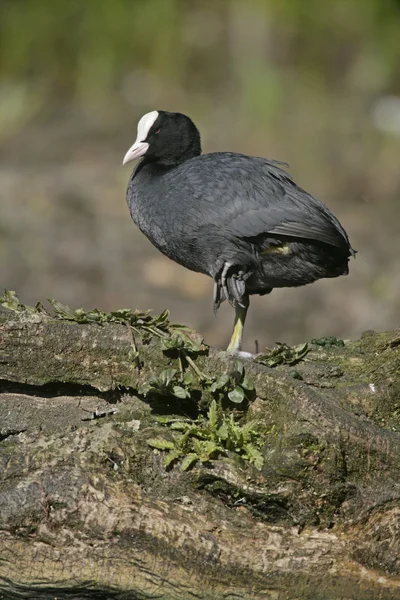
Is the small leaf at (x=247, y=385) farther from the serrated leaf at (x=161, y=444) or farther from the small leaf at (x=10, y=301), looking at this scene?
the small leaf at (x=10, y=301)

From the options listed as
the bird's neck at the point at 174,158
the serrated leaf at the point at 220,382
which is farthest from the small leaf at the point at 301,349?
the bird's neck at the point at 174,158

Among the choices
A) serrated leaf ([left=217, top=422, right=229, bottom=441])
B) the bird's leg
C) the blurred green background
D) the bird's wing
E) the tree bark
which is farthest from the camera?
the blurred green background

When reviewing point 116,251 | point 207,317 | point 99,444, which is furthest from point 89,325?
point 116,251

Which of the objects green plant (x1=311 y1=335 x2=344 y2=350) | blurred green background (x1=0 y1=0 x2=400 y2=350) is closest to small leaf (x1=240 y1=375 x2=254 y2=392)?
green plant (x1=311 y1=335 x2=344 y2=350)

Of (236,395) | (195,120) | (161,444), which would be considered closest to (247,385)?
(236,395)

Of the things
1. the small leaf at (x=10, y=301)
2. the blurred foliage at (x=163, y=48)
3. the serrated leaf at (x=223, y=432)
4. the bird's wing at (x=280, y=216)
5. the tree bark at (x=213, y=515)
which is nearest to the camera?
the tree bark at (x=213, y=515)

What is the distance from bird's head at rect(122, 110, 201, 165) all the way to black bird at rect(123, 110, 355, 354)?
1.29ft

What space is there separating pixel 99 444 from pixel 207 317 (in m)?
5.26

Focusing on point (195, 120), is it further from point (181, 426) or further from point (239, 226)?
point (181, 426)

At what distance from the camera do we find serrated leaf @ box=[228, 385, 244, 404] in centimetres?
423

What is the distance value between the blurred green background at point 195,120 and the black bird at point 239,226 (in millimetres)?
3758

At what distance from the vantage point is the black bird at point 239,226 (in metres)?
5.27

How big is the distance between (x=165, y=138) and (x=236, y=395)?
7.93 ft

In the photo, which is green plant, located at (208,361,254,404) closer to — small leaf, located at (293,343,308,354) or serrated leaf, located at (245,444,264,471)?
serrated leaf, located at (245,444,264,471)
